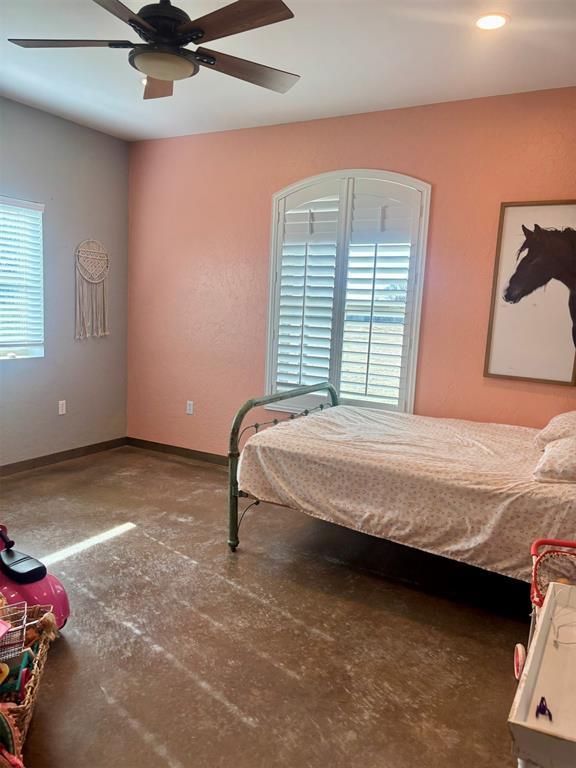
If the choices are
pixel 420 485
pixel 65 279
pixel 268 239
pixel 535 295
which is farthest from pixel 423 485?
pixel 65 279

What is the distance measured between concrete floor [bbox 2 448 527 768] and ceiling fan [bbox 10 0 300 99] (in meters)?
2.31

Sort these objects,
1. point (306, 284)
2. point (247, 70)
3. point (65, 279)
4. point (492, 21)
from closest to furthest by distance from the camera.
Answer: point (247, 70) → point (492, 21) → point (306, 284) → point (65, 279)

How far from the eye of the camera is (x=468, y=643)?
2143 millimetres

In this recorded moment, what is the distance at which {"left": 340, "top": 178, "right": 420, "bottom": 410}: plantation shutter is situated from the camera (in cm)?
346

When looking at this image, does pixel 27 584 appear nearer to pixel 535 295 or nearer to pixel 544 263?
pixel 535 295

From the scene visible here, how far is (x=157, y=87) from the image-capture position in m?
2.45

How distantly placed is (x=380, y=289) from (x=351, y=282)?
0.22 metres

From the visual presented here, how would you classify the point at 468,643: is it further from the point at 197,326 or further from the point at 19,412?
the point at 19,412

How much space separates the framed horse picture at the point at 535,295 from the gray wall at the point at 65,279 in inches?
127

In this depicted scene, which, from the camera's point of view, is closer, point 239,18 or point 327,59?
point 239,18

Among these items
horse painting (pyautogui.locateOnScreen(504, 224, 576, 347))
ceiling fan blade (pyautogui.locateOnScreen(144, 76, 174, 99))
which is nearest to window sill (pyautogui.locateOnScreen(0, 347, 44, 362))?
ceiling fan blade (pyautogui.locateOnScreen(144, 76, 174, 99))

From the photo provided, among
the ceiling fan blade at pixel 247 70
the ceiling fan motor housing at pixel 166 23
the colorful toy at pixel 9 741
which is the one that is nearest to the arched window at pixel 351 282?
the ceiling fan blade at pixel 247 70

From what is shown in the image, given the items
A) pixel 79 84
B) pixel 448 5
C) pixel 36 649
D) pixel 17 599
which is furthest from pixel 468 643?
pixel 79 84

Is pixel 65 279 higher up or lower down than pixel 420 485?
higher up
